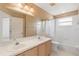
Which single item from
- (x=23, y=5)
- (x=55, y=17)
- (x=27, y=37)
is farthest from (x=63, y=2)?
(x=27, y=37)

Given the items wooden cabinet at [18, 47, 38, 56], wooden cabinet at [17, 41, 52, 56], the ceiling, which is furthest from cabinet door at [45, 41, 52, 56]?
the ceiling

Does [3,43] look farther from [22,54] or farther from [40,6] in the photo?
[40,6]

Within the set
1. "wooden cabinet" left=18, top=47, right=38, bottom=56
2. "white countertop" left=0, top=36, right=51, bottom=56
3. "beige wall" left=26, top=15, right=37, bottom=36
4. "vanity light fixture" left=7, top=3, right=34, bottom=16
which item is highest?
"vanity light fixture" left=7, top=3, right=34, bottom=16

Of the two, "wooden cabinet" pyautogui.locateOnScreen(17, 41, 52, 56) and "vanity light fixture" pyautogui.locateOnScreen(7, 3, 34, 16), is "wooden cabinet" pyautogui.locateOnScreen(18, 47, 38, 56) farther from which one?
"vanity light fixture" pyautogui.locateOnScreen(7, 3, 34, 16)

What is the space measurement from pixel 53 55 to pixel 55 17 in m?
0.56

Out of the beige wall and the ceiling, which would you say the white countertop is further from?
the ceiling

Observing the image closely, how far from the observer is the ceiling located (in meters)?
1.52

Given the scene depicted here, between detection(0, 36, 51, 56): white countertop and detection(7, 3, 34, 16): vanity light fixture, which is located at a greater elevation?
detection(7, 3, 34, 16): vanity light fixture

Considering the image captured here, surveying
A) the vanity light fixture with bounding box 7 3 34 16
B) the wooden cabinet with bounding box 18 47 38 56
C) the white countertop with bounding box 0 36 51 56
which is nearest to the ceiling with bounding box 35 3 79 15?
the vanity light fixture with bounding box 7 3 34 16

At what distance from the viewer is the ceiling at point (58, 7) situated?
1516 mm

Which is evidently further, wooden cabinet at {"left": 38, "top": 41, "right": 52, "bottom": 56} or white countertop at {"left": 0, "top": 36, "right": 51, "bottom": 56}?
wooden cabinet at {"left": 38, "top": 41, "right": 52, "bottom": 56}

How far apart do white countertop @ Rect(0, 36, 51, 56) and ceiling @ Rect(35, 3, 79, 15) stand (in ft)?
1.36

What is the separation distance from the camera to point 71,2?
1526 millimetres

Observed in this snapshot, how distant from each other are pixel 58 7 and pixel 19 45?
77 centimetres
